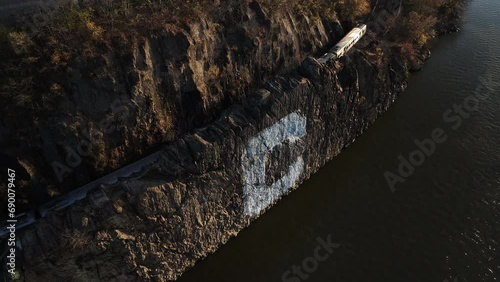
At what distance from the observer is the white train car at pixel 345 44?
26.4m

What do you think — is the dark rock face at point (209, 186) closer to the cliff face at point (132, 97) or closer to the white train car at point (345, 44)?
the white train car at point (345, 44)

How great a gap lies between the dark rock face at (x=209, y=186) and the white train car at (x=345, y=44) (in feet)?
5.93

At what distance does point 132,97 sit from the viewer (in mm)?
18953

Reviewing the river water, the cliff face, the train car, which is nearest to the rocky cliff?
the cliff face

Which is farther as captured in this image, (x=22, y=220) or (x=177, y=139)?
(x=177, y=139)

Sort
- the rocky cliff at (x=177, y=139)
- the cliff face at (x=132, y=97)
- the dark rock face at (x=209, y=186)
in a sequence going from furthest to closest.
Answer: the cliff face at (x=132, y=97) → the rocky cliff at (x=177, y=139) → the dark rock face at (x=209, y=186)

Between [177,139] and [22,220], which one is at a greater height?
[22,220]

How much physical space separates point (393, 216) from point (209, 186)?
11.5 metres

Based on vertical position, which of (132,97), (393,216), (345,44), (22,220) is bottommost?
(393,216)

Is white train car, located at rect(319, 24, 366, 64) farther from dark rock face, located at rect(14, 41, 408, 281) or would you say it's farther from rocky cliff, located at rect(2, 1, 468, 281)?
rocky cliff, located at rect(2, 1, 468, 281)

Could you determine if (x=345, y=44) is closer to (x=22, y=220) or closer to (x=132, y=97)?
(x=132, y=97)

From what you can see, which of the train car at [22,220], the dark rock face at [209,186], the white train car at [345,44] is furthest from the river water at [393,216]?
the train car at [22,220]

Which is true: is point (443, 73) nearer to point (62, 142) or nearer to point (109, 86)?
point (109, 86)

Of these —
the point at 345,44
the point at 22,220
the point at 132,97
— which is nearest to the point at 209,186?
the point at 132,97
